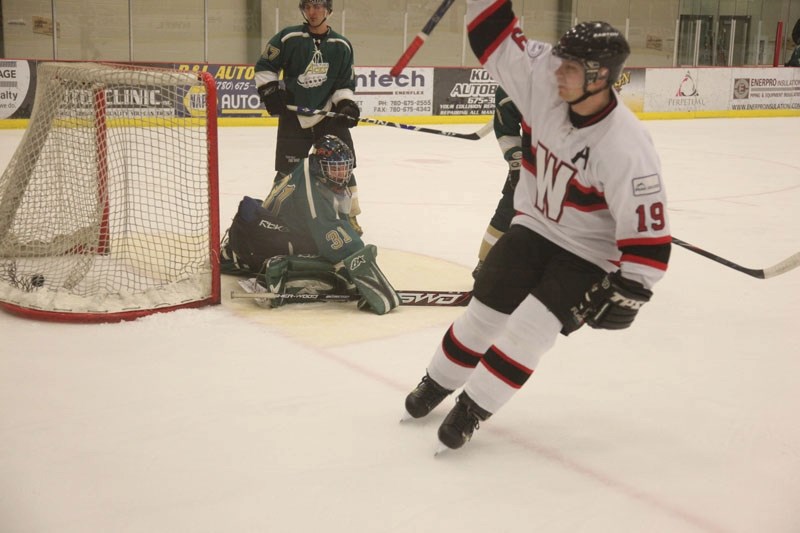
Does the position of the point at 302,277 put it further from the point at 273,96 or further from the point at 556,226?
the point at 556,226

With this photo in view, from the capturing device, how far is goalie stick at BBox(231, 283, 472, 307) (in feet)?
11.2

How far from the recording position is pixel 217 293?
3449mm

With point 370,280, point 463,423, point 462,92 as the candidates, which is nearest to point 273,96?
point 370,280

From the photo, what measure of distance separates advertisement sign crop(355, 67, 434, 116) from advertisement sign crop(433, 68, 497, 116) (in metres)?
0.13

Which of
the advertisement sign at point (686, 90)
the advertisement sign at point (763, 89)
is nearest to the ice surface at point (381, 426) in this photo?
the advertisement sign at point (686, 90)

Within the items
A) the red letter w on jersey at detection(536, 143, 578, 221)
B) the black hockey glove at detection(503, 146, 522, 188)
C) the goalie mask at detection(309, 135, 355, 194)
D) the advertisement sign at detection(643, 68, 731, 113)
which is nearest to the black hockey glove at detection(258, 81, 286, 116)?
the goalie mask at detection(309, 135, 355, 194)

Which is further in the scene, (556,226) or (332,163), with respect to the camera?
(332,163)

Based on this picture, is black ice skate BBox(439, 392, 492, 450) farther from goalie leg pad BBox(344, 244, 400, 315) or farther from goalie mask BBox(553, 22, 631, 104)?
goalie leg pad BBox(344, 244, 400, 315)

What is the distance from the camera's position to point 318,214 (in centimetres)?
343

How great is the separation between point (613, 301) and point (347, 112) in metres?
2.55

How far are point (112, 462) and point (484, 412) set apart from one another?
887 millimetres

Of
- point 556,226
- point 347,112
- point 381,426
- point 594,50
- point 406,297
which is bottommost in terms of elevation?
point 381,426

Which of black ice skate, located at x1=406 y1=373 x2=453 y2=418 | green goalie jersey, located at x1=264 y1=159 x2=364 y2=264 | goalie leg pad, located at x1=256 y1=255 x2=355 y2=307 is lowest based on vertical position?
black ice skate, located at x1=406 y1=373 x2=453 y2=418

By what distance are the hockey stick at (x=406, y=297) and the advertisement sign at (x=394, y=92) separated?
6978mm
